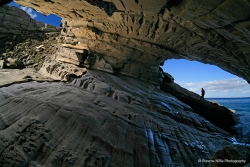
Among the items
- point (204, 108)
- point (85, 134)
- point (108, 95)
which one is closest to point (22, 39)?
point (108, 95)

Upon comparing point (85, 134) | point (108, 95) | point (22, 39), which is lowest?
point (85, 134)

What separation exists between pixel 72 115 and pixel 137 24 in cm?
415

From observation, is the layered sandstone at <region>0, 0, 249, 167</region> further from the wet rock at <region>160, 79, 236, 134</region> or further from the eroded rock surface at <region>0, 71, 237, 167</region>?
the wet rock at <region>160, 79, 236, 134</region>

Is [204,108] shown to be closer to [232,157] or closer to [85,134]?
[232,157]

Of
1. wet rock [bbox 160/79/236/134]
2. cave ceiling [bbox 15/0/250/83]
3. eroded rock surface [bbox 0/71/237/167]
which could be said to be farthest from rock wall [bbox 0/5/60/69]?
wet rock [bbox 160/79/236/134]

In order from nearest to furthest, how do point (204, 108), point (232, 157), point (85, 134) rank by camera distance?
point (232, 157) < point (85, 134) < point (204, 108)

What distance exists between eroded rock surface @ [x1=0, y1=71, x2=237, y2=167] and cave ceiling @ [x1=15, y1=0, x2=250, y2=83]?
3004 mm

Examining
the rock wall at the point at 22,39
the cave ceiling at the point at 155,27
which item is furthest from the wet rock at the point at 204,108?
the rock wall at the point at 22,39

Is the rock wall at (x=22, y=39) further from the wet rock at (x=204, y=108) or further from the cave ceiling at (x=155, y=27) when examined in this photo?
the wet rock at (x=204, y=108)

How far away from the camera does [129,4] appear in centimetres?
392

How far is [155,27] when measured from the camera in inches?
216

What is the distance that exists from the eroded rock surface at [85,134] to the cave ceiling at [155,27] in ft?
A: 9.86

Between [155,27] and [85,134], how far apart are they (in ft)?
15.0

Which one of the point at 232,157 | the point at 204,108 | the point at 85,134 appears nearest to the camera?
the point at 232,157
